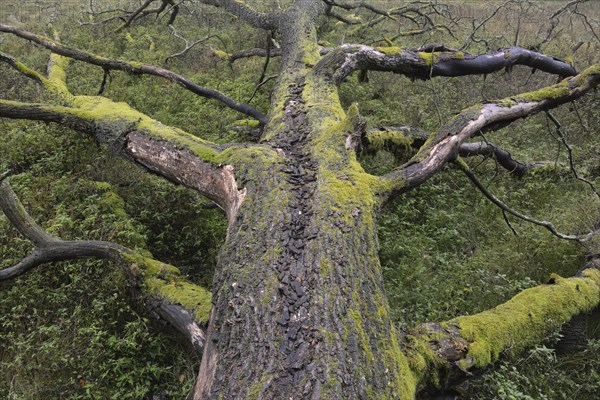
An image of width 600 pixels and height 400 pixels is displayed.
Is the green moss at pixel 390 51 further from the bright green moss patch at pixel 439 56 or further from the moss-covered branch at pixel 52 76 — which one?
the moss-covered branch at pixel 52 76

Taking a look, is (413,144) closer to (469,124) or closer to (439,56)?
(439,56)

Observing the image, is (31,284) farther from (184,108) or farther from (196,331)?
(184,108)

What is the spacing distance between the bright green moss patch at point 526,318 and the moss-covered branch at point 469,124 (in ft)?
3.74

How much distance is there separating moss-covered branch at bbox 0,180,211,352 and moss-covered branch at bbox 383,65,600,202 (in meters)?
1.67

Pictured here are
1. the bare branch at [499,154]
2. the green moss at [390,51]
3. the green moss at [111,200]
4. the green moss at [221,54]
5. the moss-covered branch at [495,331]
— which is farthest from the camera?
the green moss at [221,54]

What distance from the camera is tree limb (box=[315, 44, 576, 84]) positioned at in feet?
16.4

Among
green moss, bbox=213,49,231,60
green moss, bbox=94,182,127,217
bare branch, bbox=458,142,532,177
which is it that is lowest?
green moss, bbox=94,182,127,217

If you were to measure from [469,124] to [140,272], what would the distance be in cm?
312

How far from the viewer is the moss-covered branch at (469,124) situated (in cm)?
353

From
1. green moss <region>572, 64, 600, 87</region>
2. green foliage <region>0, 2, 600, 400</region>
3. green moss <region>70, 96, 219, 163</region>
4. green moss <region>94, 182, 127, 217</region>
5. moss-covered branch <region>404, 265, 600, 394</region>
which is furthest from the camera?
green moss <region>572, 64, 600, 87</region>

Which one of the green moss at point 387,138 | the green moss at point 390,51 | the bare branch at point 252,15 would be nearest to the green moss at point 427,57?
the green moss at point 390,51

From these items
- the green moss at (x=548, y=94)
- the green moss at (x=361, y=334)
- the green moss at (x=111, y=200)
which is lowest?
the green moss at (x=361, y=334)

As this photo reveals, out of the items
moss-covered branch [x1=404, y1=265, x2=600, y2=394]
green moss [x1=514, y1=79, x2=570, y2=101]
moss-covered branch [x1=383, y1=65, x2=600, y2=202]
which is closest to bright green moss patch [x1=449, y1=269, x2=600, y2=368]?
moss-covered branch [x1=404, y1=265, x2=600, y2=394]

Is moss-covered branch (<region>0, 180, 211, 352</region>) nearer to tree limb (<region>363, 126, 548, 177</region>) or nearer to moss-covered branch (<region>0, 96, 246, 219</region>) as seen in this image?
moss-covered branch (<region>0, 96, 246, 219</region>)
